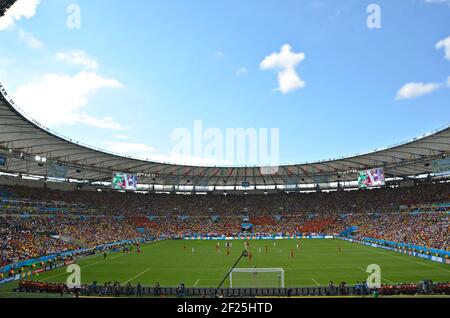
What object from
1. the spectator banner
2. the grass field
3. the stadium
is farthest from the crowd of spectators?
the spectator banner

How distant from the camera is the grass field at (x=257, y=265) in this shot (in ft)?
94.3

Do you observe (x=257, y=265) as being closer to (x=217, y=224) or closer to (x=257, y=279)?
(x=257, y=279)

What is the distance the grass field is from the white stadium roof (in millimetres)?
17046

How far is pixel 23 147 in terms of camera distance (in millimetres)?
47750

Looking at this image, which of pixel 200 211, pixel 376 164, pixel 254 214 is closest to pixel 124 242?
pixel 200 211

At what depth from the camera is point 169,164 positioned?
6775 centimetres

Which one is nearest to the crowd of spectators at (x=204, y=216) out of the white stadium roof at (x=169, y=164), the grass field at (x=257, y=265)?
the white stadium roof at (x=169, y=164)

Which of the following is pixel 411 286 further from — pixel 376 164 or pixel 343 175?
pixel 343 175

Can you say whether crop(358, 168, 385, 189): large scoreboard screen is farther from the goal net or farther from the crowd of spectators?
the goal net

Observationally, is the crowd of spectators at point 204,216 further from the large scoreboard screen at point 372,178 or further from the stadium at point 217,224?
the large scoreboard screen at point 372,178

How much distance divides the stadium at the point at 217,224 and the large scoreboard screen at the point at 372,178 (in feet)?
0.94

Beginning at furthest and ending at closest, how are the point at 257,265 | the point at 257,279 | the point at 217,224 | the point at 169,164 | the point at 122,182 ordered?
1. the point at 217,224
2. the point at 169,164
3. the point at 122,182
4. the point at 257,265
5. the point at 257,279

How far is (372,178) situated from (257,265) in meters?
30.3

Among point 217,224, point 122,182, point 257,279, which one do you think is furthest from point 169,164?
point 257,279
